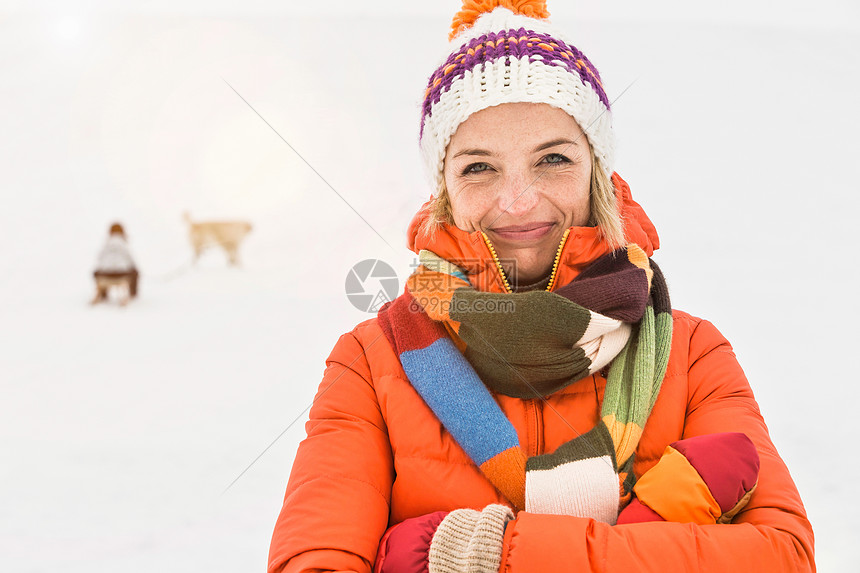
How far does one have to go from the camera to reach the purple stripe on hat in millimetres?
1131

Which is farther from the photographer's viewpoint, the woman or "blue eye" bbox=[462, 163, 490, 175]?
"blue eye" bbox=[462, 163, 490, 175]

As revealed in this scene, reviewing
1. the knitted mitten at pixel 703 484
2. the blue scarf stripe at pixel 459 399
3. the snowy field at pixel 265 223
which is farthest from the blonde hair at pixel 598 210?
the snowy field at pixel 265 223

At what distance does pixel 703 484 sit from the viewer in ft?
2.72

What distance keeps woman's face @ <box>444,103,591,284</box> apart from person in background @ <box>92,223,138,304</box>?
3.61m

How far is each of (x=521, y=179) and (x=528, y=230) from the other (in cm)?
9

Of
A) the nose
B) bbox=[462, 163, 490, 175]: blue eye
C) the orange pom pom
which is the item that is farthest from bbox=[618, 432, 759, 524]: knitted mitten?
the orange pom pom

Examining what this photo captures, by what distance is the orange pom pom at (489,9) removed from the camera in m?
1.26

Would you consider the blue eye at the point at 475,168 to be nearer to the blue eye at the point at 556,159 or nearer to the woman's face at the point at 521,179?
the woman's face at the point at 521,179

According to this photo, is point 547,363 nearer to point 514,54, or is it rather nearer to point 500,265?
point 500,265

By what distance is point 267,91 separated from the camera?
4.18 m

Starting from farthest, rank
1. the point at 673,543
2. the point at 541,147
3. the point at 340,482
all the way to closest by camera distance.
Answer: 1. the point at 541,147
2. the point at 340,482
3. the point at 673,543

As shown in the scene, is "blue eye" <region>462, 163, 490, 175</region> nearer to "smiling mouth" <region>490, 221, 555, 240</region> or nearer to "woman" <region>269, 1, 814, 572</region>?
"woman" <region>269, 1, 814, 572</region>

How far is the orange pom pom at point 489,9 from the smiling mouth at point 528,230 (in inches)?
17.5

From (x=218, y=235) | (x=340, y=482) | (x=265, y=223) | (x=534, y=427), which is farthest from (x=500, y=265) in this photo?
(x=218, y=235)
